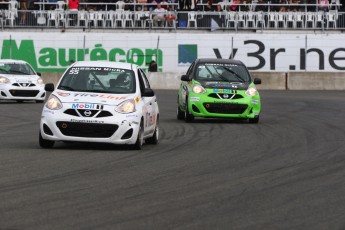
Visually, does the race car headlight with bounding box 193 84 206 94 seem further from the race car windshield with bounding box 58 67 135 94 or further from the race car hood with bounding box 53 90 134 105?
the race car hood with bounding box 53 90 134 105

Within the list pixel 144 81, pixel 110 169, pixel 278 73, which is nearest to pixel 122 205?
pixel 110 169

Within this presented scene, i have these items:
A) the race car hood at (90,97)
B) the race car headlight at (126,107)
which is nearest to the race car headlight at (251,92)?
the race car hood at (90,97)

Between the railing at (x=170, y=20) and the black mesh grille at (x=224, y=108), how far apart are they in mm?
22945

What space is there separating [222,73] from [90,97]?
927 centimetres

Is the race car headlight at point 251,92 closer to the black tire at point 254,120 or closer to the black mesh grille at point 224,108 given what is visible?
the black mesh grille at point 224,108

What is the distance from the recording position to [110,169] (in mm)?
13070

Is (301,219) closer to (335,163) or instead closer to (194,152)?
(335,163)

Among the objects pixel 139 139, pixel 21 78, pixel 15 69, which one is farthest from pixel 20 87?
pixel 139 139

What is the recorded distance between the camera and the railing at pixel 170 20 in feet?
153

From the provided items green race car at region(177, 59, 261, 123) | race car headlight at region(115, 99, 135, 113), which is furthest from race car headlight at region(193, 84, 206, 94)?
race car headlight at region(115, 99, 135, 113)

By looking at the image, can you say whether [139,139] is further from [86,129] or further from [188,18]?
[188,18]

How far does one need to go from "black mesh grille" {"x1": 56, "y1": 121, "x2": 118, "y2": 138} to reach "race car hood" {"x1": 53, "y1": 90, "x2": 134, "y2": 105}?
1.28 ft

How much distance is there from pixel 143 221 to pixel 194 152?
746cm

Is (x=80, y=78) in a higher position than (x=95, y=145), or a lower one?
higher
